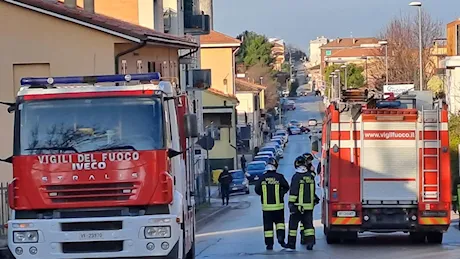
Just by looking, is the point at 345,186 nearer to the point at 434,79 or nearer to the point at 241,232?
the point at 241,232

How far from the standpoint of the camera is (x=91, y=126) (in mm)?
12547

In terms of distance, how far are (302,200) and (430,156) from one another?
2600 millimetres

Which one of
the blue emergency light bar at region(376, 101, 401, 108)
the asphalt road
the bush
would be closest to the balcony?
the bush

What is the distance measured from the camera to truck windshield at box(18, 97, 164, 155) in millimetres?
12469

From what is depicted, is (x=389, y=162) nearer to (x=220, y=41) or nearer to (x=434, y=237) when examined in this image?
(x=434, y=237)

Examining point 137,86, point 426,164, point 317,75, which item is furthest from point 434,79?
point 317,75

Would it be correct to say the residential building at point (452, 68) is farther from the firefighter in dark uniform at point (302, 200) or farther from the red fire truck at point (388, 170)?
the firefighter in dark uniform at point (302, 200)

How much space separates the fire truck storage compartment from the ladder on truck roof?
18 centimetres

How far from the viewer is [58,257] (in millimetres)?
12227

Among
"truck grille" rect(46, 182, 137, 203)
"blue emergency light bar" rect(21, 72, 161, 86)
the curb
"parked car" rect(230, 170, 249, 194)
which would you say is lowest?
"parked car" rect(230, 170, 249, 194)

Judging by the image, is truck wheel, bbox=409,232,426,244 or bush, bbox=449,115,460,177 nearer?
truck wheel, bbox=409,232,426,244

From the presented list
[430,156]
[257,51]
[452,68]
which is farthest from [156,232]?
[257,51]

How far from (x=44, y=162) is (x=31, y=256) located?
4.04 ft

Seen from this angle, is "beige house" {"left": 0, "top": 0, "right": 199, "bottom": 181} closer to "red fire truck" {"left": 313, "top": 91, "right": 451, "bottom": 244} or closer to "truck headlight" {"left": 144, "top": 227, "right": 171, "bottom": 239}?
"red fire truck" {"left": 313, "top": 91, "right": 451, "bottom": 244}
